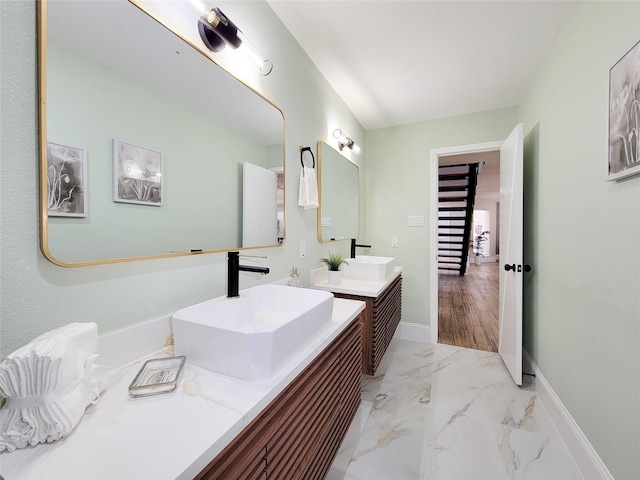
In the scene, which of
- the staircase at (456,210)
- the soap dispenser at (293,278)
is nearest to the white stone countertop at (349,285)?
the soap dispenser at (293,278)

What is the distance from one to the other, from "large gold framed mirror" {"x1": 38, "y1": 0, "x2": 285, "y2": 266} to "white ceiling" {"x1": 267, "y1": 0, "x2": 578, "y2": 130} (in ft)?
2.53

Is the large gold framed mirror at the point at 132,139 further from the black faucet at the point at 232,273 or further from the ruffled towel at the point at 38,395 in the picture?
the ruffled towel at the point at 38,395

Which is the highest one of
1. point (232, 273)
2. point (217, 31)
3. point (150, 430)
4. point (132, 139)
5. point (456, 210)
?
point (217, 31)

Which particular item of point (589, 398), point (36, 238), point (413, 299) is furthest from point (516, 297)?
point (36, 238)

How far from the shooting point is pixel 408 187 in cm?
288

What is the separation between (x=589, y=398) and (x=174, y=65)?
2325 mm

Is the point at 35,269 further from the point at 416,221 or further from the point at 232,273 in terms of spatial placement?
the point at 416,221

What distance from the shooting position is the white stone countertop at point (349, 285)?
5.65ft

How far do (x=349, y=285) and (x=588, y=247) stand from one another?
1279 millimetres

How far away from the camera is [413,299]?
2904 mm

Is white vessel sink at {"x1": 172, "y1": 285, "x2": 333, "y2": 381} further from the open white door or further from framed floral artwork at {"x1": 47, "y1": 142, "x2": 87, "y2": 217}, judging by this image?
the open white door

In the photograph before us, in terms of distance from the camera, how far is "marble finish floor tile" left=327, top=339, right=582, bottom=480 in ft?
4.35

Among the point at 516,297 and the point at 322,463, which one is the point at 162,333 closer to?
the point at 322,463

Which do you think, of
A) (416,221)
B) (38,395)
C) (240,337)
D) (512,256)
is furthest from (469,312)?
(38,395)
